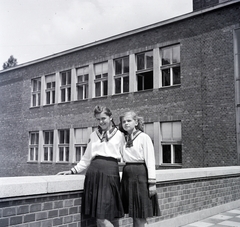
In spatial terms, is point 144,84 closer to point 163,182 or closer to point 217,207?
point 217,207

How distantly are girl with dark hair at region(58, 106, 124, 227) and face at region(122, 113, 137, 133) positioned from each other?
12 centimetres

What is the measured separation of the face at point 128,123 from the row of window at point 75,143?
35.4 ft

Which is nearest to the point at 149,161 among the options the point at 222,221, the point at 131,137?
the point at 131,137

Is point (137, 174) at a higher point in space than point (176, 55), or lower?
lower

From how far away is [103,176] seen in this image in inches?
171

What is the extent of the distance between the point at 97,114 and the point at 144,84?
12516 millimetres

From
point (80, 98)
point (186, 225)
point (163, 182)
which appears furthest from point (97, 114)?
point (80, 98)

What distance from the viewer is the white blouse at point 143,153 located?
4.50 meters

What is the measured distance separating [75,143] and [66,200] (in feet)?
51.2

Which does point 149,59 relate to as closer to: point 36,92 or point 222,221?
point 36,92

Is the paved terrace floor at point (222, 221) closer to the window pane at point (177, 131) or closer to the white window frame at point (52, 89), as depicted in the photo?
the window pane at point (177, 131)

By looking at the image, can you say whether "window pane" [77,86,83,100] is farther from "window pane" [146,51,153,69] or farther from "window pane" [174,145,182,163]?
"window pane" [174,145,182,163]

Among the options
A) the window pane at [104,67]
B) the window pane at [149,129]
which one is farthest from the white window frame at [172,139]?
the window pane at [104,67]

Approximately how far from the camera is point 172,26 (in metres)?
15.7
